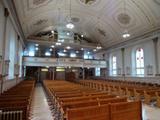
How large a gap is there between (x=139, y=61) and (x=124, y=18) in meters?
5.15

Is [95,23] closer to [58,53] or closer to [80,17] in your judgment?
[80,17]

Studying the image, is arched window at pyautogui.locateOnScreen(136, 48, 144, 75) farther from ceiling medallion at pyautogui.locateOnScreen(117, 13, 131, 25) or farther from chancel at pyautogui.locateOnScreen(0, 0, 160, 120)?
ceiling medallion at pyautogui.locateOnScreen(117, 13, 131, 25)

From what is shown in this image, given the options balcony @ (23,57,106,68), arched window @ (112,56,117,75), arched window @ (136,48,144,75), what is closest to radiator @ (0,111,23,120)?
arched window @ (136,48,144,75)

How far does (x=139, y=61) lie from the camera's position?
1578cm

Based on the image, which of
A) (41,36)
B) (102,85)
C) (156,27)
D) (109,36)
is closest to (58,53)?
(41,36)

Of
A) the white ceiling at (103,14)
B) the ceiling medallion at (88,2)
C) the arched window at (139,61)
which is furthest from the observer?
the arched window at (139,61)

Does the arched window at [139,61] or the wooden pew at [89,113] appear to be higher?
the arched window at [139,61]

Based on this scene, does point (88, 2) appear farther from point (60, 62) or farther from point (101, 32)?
point (60, 62)

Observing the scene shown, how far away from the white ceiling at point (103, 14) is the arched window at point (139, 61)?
2.02m

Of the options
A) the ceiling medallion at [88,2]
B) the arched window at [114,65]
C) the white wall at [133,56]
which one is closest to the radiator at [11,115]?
the ceiling medallion at [88,2]

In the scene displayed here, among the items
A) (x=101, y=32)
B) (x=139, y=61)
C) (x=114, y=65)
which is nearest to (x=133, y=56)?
(x=139, y=61)

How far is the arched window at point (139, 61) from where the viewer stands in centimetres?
1536

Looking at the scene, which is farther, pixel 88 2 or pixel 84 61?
pixel 84 61

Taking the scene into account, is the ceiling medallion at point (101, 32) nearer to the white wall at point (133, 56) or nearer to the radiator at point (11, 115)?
the white wall at point (133, 56)
